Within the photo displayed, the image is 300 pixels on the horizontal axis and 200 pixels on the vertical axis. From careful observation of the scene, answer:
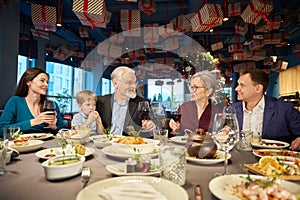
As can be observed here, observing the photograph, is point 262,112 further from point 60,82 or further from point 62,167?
point 60,82

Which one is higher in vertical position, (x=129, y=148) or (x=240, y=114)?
(x=240, y=114)

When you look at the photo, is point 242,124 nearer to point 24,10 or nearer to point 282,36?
point 282,36

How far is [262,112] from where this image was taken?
7.11 ft

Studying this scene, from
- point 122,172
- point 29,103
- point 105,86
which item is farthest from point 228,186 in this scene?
point 105,86

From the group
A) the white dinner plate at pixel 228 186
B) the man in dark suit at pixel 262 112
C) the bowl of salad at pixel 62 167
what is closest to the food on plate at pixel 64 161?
the bowl of salad at pixel 62 167

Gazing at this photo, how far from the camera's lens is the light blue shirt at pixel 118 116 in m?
2.29

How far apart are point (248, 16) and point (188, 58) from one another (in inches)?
107

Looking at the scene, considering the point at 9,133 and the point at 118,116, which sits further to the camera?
the point at 118,116

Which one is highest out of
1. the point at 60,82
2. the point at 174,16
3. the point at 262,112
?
the point at 174,16

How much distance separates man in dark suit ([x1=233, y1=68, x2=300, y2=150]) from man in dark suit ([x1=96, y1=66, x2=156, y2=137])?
114cm

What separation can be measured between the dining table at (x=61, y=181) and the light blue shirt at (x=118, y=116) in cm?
106

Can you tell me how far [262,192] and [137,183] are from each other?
1.29 feet

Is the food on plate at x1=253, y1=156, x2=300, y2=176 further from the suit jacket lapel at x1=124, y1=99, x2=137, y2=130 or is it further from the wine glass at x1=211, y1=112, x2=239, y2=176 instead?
the suit jacket lapel at x1=124, y1=99, x2=137, y2=130

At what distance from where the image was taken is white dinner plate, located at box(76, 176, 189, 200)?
0.64 m
